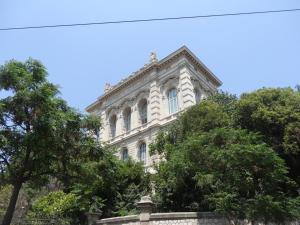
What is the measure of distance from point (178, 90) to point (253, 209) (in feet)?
59.7

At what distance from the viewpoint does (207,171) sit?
15914mm

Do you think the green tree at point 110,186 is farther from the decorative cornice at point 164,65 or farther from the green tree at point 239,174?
the decorative cornice at point 164,65

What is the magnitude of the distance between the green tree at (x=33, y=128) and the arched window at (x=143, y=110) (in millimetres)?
16232

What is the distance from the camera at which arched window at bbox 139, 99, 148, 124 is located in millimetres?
33656

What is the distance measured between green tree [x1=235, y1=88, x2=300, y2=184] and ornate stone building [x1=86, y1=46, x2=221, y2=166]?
9.87 meters

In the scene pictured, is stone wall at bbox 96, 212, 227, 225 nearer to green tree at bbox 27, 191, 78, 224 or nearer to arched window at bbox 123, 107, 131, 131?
green tree at bbox 27, 191, 78, 224

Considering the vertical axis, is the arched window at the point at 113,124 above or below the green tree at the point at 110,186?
above

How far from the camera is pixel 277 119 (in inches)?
719

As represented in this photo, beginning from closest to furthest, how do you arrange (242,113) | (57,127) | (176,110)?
(57,127)
(242,113)
(176,110)

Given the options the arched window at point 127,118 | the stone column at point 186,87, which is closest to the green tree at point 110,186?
the stone column at point 186,87

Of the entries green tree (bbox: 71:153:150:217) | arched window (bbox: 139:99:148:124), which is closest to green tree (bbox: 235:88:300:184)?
green tree (bbox: 71:153:150:217)

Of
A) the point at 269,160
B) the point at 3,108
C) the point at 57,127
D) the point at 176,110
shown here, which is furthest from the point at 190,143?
the point at 176,110

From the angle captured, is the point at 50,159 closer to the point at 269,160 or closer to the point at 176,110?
the point at 269,160

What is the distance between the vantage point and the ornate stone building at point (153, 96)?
101 feet
